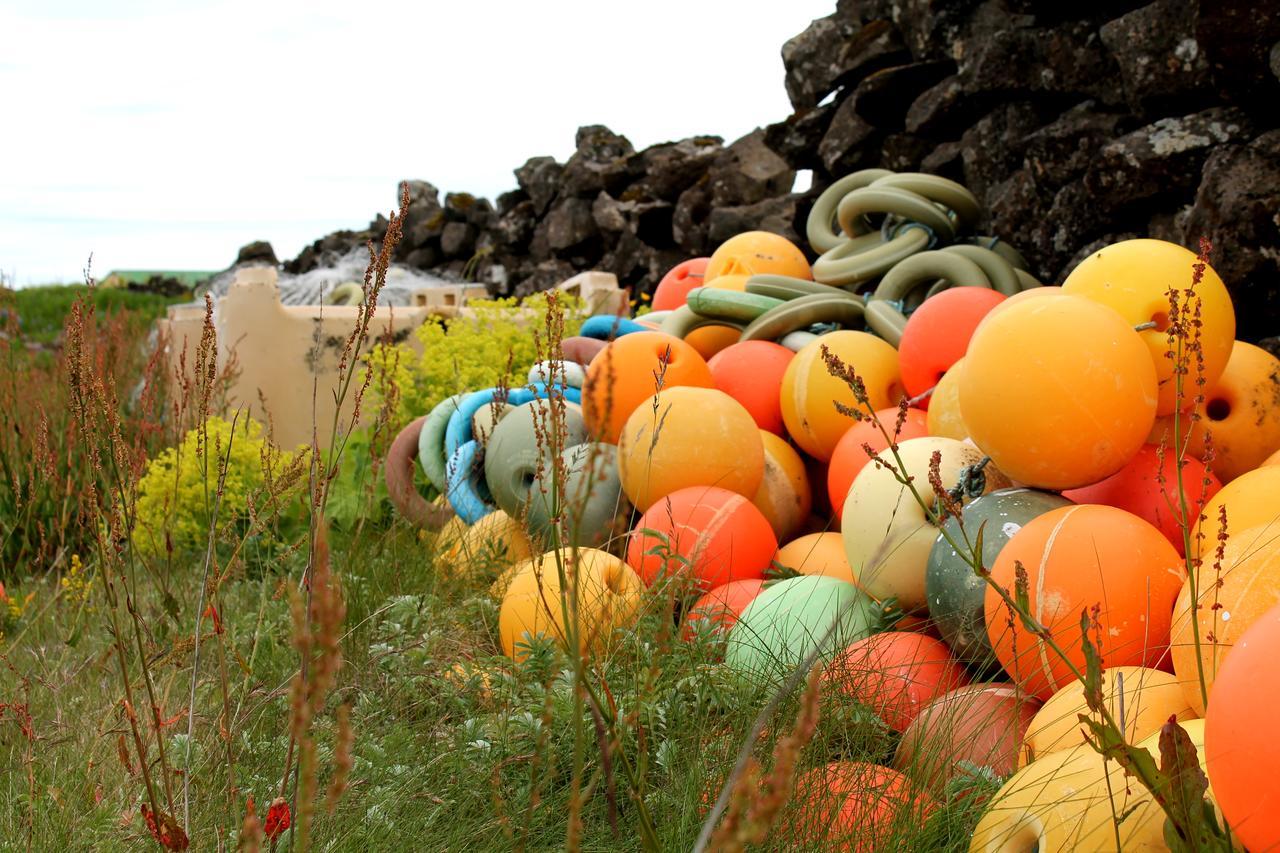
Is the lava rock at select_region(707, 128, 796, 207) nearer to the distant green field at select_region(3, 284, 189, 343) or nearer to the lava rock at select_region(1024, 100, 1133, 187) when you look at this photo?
the lava rock at select_region(1024, 100, 1133, 187)

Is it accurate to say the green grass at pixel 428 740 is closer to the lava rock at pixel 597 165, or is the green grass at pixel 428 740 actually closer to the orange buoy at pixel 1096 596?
the orange buoy at pixel 1096 596

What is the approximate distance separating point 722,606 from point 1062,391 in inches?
42.2

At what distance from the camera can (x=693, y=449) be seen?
3.70 meters

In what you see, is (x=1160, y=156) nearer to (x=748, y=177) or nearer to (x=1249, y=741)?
(x=1249, y=741)

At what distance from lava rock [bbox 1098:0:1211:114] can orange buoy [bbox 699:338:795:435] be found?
160cm

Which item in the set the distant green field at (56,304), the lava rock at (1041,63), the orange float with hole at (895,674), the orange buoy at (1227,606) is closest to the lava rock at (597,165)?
the lava rock at (1041,63)

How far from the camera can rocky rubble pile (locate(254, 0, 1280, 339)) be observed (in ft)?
11.7

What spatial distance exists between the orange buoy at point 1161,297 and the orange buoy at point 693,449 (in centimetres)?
114

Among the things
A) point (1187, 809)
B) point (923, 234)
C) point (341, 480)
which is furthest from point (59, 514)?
point (1187, 809)

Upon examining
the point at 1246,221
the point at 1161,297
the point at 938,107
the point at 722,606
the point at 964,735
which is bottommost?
the point at 964,735

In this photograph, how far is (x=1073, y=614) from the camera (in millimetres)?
2508

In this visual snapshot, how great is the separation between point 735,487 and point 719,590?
542 mm

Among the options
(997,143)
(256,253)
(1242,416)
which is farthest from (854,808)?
(256,253)

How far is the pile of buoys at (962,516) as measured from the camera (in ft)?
6.30
